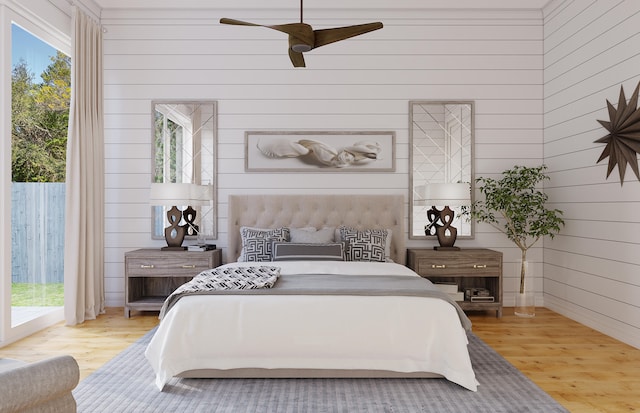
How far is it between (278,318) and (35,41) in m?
3.41

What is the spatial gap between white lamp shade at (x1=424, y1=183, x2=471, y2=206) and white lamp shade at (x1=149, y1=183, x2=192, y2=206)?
2.50m

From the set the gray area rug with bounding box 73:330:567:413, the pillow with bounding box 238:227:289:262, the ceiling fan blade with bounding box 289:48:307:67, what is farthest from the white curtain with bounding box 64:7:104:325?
the ceiling fan blade with bounding box 289:48:307:67

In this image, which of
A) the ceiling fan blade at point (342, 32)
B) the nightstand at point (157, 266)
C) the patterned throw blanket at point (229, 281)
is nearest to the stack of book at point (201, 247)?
the nightstand at point (157, 266)

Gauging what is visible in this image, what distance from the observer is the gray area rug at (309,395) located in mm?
2521

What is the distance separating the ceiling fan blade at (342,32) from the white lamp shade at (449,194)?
6.81 feet

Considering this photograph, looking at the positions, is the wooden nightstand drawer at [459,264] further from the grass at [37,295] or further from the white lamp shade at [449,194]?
the grass at [37,295]

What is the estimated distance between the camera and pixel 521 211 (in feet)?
15.7

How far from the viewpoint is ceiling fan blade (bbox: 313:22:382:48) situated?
9.87 feet

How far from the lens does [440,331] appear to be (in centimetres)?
286

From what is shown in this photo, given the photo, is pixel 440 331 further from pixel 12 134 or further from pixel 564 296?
pixel 12 134

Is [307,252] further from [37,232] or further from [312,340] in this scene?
[37,232]

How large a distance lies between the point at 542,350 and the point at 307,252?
6.78 ft

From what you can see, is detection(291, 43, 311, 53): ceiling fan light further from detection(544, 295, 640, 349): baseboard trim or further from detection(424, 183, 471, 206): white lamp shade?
detection(544, 295, 640, 349): baseboard trim

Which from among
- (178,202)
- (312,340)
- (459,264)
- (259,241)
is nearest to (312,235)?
(259,241)
